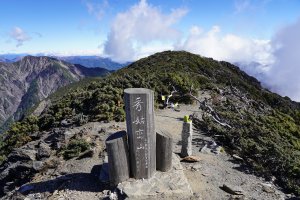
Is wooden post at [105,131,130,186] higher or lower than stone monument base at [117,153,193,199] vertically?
higher

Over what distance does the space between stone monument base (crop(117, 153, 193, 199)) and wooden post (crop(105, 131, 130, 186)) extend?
0.81 ft

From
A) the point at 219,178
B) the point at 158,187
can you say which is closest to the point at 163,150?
the point at 158,187

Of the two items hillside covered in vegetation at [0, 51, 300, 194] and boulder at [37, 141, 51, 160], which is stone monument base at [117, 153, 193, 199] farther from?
boulder at [37, 141, 51, 160]

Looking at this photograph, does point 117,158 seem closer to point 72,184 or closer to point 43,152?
point 72,184

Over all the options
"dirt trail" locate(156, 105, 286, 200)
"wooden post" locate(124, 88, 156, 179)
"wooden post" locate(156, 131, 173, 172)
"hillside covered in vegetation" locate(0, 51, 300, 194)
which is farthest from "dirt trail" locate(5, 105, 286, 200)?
"wooden post" locate(124, 88, 156, 179)

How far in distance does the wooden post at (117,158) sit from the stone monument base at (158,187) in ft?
0.81

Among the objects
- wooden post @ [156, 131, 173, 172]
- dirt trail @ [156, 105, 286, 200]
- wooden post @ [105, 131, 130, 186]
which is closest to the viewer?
wooden post @ [105, 131, 130, 186]

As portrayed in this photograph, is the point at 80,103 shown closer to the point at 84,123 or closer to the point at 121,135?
the point at 84,123

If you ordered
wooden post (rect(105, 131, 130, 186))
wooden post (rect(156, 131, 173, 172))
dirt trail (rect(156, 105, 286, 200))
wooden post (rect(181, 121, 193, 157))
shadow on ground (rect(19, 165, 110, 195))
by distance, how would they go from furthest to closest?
wooden post (rect(181, 121, 193, 157)) → dirt trail (rect(156, 105, 286, 200)) → wooden post (rect(156, 131, 173, 172)) → shadow on ground (rect(19, 165, 110, 195)) → wooden post (rect(105, 131, 130, 186))

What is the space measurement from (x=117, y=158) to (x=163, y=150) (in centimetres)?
147

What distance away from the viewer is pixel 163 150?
34.2ft

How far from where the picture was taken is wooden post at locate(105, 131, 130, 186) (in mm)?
9695

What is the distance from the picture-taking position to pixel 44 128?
18266 mm

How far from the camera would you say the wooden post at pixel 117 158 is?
9.70 m
